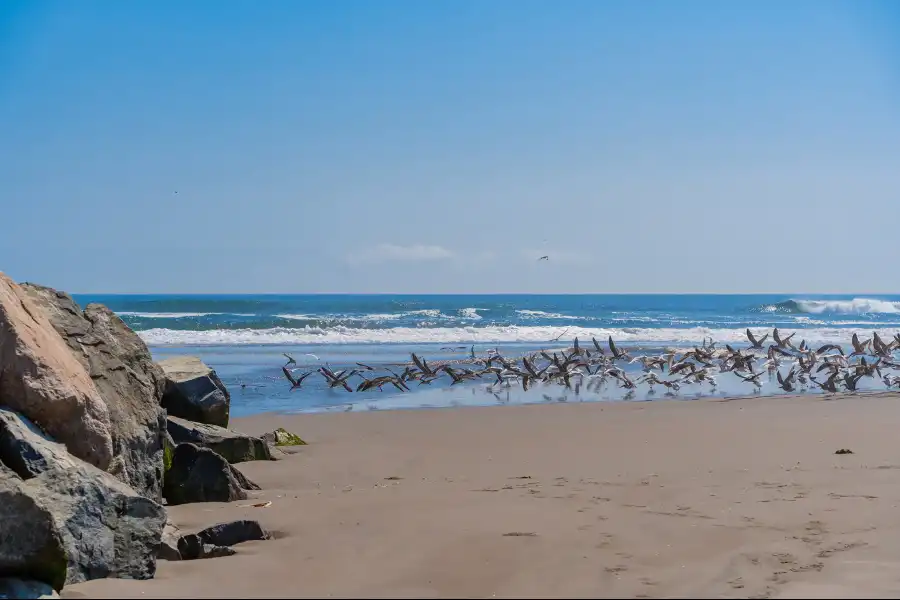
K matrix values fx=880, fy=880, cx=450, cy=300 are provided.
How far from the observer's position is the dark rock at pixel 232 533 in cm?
450

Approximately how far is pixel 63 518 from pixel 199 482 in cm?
197

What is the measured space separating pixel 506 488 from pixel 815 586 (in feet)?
8.52

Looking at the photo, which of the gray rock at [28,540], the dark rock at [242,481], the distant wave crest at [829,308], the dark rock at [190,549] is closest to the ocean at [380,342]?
the distant wave crest at [829,308]

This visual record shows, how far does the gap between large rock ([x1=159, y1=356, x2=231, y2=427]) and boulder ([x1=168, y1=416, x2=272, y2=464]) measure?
0.68 feet

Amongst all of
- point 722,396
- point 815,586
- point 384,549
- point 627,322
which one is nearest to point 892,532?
point 815,586

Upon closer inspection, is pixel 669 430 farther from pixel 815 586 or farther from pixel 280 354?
pixel 280 354

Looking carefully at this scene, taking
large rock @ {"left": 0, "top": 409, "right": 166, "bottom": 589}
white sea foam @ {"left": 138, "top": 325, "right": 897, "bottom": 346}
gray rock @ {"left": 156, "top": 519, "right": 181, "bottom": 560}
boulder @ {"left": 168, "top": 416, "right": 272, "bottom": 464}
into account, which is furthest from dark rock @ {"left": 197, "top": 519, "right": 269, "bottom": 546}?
white sea foam @ {"left": 138, "top": 325, "right": 897, "bottom": 346}

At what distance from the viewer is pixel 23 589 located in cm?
337

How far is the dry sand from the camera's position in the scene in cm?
380

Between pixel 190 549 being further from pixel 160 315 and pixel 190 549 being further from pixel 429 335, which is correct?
pixel 160 315

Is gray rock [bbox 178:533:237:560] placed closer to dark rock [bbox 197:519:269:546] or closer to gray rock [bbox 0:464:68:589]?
dark rock [bbox 197:519:269:546]

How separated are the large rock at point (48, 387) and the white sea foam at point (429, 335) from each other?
23.2 m

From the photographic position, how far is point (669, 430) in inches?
359

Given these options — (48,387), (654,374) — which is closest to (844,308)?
(654,374)
